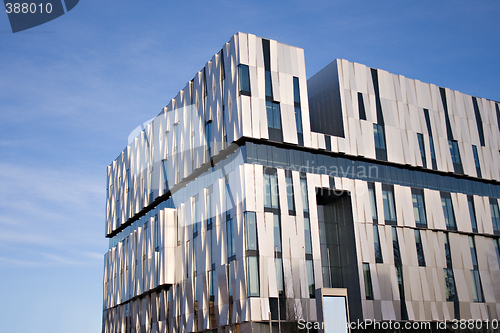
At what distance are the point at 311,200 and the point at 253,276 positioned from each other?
9241 millimetres

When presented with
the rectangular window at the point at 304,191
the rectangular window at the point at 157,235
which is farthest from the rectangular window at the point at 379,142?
the rectangular window at the point at 157,235

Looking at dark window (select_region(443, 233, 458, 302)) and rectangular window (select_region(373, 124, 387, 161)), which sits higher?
rectangular window (select_region(373, 124, 387, 161))

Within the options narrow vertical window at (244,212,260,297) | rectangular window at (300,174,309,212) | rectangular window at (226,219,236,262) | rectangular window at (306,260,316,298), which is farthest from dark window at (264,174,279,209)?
rectangular window at (306,260,316,298)

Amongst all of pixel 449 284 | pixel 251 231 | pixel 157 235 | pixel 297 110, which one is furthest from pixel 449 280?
pixel 157 235

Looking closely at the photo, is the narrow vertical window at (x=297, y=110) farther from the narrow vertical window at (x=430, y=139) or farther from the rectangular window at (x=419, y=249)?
the narrow vertical window at (x=430, y=139)

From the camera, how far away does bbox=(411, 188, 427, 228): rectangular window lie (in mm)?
53581

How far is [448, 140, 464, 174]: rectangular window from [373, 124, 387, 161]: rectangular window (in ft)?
32.0

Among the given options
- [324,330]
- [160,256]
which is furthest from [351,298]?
[160,256]

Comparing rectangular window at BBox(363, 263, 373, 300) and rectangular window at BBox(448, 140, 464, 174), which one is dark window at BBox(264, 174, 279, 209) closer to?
rectangular window at BBox(363, 263, 373, 300)

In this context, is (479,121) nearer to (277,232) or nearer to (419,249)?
(419,249)

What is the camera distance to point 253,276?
43.9 m

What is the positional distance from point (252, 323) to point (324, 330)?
973 centimetres

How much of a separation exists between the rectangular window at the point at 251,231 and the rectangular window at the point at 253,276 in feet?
3.29

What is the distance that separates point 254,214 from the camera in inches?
1791
